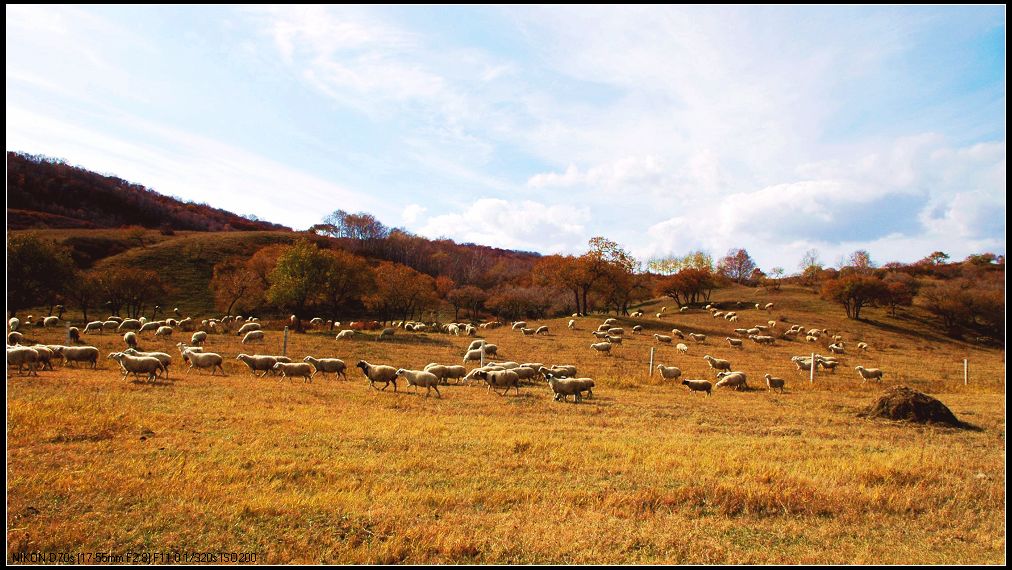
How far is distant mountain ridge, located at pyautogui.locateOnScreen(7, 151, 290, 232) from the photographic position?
115 meters

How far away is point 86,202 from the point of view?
131 metres

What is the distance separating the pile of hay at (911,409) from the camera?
15.3 m

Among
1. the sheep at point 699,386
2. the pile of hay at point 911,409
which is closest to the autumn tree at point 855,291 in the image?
the sheep at point 699,386

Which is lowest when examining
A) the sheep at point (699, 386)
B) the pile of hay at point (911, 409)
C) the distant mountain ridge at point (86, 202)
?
the sheep at point (699, 386)

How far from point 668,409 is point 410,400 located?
324 inches

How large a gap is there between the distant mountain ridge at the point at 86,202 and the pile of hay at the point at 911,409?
13236cm

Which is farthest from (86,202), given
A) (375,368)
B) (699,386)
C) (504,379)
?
(699,386)

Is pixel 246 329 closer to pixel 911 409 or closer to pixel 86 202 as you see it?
pixel 911 409

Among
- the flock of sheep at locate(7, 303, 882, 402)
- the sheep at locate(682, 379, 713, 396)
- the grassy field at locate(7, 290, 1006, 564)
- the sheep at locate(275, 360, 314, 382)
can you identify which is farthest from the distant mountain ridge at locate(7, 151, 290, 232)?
the sheep at locate(682, 379, 713, 396)

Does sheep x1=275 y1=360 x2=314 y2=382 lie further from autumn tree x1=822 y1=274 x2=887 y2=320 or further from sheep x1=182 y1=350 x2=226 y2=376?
autumn tree x1=822 y1=274 x2=887 y2=320

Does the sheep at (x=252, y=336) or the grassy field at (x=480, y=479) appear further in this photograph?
the sheep at (x=252, y=336)

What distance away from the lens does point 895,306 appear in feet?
265

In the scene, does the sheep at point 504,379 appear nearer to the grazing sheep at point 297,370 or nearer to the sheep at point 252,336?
the grazing sheep at point 297,370

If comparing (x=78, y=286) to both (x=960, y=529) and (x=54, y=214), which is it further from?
(x=54, y=214)
